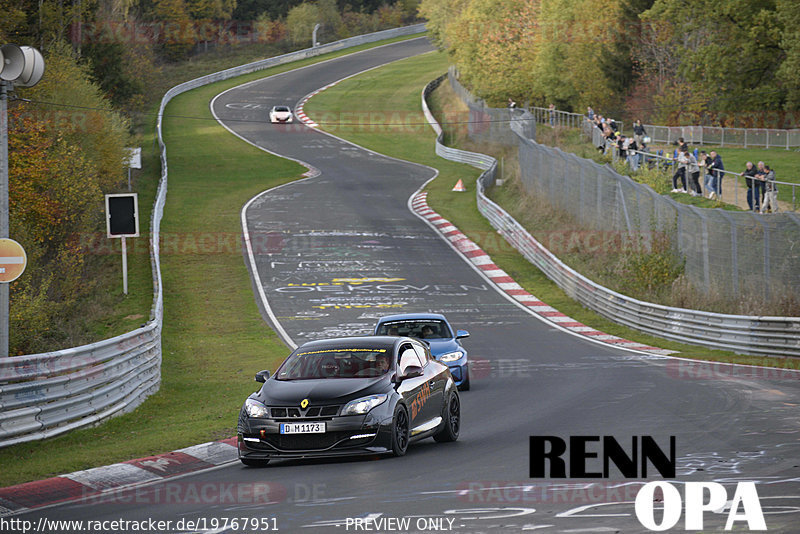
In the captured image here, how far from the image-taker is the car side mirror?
483 inches

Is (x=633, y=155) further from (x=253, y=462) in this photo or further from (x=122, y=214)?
(x=253, y=462)

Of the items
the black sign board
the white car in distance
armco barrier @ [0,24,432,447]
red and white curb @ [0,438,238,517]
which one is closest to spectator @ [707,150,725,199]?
the black sign board

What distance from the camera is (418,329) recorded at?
66.3 feet

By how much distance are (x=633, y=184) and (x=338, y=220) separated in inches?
688

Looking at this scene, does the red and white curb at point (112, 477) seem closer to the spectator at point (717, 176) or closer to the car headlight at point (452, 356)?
the car headlight at point (452, 356)

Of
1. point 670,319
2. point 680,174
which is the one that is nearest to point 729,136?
point 680,174

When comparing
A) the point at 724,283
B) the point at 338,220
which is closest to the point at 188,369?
the point at 724,283

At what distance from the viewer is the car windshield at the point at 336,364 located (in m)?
12.3

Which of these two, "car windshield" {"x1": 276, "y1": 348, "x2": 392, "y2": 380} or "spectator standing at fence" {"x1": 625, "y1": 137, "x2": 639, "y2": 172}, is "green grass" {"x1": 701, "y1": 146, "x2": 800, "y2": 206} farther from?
"car windshield" {"x1": 276, "y1": 348, "x2": 392, "y2": 380}

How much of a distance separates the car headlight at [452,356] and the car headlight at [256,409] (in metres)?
7.36

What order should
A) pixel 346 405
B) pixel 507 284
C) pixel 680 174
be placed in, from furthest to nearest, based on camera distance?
1. pixel 507 284
2. pixel 680 174
3. pixel 346 405

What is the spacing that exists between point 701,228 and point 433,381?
15.9 meters

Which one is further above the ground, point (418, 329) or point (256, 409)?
point (256, 409)

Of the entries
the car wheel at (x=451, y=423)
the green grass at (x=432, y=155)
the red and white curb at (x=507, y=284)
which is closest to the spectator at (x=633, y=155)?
the green grass at (x=432, y=155)
